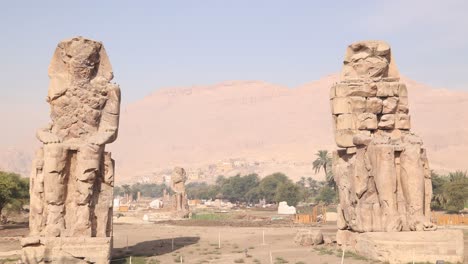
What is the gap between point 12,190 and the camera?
2777 cm

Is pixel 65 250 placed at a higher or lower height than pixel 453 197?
lower

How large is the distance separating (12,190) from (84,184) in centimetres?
1711

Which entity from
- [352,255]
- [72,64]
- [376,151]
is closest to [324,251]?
[352,255]

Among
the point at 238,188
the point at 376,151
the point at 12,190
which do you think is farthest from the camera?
the point at 238,188

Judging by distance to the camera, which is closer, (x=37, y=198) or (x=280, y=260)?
(x=37, y=198)

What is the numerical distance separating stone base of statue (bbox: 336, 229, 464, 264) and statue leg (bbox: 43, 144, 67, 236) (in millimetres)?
6721

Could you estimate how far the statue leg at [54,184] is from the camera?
481 inches

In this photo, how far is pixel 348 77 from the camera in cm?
1491

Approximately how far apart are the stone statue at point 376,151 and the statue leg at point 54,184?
22.1 feet

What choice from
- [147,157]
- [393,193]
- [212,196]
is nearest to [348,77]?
[393,193]

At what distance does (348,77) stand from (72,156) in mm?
7171

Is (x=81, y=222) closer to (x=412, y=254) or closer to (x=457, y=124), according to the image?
(x=412, y=254)

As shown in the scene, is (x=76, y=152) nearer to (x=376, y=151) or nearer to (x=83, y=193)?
(x=83, y=193)

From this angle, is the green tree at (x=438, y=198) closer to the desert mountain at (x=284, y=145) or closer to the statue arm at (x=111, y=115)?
the statue arm at (x=111, y=115)
